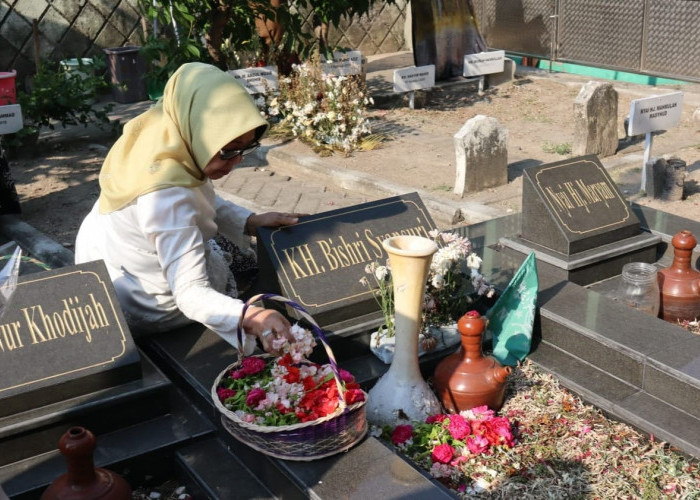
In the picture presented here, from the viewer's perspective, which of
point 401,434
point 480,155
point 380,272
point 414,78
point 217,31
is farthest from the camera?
point 414,78

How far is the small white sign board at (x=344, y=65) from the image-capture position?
999 cm

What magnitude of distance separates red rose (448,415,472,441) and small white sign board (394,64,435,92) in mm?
7038

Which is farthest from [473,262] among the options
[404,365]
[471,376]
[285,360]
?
[285,360]

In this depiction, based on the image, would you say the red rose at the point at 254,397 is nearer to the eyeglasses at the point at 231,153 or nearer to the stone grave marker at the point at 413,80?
the eyeglasses at the point at 231,153

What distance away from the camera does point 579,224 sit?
15.4 ft

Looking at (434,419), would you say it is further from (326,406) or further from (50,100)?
(50,100)

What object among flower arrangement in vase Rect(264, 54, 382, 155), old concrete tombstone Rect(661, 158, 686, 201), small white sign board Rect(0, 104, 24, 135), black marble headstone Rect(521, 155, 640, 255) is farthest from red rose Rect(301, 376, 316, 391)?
flower arrangement in vase Rect(264, 54, 382, 155)

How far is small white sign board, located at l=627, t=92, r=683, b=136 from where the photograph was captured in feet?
22.4

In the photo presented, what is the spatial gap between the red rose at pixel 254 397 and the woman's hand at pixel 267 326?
17 cm

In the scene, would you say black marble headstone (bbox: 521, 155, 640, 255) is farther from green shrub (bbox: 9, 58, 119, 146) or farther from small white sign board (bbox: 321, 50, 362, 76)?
green shrub (bbox: 9, 58, 119, 146)

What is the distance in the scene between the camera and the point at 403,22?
584 inches

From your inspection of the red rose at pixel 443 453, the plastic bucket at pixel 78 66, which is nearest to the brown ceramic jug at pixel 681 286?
the red rose at pixel 443 453

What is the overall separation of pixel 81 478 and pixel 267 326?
0.82m

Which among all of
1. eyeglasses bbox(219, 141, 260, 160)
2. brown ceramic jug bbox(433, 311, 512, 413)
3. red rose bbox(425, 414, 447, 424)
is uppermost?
eyeglasses bbox(219, 141, 260, 160)
